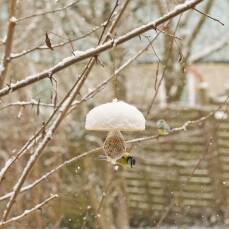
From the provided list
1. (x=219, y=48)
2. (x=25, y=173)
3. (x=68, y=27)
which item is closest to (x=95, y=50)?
(x=25, y=173)

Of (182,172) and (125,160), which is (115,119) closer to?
(125,160)

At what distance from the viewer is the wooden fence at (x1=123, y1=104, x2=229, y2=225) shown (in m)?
6.15

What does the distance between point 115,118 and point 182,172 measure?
476cm

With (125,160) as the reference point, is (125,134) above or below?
above

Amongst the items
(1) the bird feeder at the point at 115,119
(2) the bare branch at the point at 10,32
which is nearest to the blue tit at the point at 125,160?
(1) the bird feeder at the point at 115,119

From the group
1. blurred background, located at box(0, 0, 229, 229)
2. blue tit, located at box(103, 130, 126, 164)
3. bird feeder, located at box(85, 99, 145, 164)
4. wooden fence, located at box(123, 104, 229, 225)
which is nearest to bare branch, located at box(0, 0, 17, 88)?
bird feeder, located at box(85, 99, 145, 164)

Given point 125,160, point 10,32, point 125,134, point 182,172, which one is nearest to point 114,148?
point 125,160

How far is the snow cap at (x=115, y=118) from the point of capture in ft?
5.65

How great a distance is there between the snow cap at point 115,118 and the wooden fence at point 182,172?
4.20m

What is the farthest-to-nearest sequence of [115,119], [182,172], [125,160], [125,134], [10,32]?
[182,172] → [125,134] → [125,160] → [115,119] → [10,32]

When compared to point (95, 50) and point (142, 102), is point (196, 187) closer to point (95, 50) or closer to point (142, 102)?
point (142, 102)

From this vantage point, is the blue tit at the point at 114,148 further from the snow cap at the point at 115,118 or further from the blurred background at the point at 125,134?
the blurred background at the point at 125,134

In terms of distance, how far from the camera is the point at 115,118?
1729 millimetres

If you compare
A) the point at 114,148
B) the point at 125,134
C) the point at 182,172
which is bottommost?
the point at 182,172
